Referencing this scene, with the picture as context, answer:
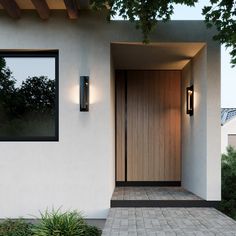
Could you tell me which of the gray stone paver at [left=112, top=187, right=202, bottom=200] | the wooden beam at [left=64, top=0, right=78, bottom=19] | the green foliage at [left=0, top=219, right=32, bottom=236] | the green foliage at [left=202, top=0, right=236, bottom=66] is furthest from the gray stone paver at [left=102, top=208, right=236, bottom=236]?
the wooden beam at [left=64, top=0, right=78, bottom=19]

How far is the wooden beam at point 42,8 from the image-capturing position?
19.1ft

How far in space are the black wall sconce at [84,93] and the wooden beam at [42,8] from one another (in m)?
1.12

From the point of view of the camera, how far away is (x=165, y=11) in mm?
5852

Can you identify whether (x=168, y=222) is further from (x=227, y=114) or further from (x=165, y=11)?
(x=227, y=114)

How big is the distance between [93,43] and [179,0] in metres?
1.61

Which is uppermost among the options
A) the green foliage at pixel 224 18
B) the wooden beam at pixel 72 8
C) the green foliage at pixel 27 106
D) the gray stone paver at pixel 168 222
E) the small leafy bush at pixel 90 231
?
the wooden beam at pixel 72 8

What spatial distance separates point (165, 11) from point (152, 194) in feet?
10.4

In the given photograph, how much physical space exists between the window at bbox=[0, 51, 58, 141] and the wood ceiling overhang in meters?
0.65

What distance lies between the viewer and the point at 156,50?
22.9ft

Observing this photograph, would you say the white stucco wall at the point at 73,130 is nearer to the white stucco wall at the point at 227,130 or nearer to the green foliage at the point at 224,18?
the green foliage at the point at 224,18

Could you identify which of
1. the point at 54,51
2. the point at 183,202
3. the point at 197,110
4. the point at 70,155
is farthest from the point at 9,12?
the point at 183,202

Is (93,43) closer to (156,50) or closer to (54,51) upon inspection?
(54,51)

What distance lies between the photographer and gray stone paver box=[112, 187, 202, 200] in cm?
670

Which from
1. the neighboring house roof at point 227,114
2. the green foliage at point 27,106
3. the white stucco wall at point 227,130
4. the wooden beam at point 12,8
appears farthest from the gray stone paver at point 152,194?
the neighboring house roof at point 227,114
